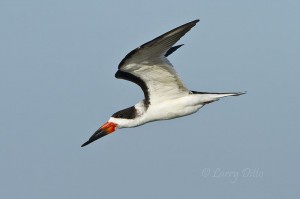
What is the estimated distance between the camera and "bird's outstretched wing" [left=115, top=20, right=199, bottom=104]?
451 inches

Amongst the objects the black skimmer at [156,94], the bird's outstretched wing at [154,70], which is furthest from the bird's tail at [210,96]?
the bird's outstretched wing at [154,70]

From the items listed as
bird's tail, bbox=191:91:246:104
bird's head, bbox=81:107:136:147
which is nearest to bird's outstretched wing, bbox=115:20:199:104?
bird's tail, bbox=191:91:246:104

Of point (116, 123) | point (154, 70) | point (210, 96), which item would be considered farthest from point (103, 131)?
point (210, 96)

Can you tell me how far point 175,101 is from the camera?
43.0 ft

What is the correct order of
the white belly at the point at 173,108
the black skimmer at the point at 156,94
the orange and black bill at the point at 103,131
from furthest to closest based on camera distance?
the orange and black bill at the point at 103,131 < the white belly at the point at 173,108 < the black skimmer at the point at 156,94

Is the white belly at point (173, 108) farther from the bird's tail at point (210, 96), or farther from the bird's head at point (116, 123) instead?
the bird's head at point (116, 123)

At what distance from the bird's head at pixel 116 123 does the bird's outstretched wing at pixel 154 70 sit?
0.40 m

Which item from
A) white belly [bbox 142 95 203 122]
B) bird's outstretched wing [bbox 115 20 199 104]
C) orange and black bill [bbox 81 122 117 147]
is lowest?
orange and black bill [bbox 81 122 117 147]

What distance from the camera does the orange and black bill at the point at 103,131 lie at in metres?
13.9

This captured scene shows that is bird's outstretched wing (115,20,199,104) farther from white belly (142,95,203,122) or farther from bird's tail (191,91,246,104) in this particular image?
bird's tail (191,91,246,104)

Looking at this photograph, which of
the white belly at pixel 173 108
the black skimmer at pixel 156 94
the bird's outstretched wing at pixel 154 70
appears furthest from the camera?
the white belly at pixel 173 108

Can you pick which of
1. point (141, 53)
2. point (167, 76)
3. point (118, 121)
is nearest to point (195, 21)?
point (141, 53)

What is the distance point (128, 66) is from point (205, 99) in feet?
4.81

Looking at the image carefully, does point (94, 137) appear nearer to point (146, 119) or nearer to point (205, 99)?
point (146, 119)
